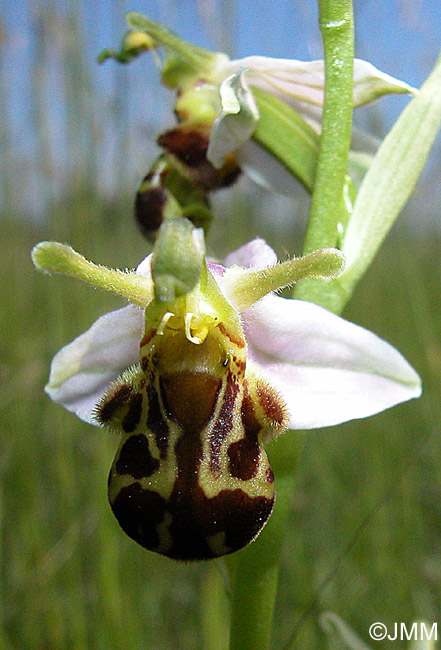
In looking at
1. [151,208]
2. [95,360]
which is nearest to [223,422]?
[95,360]

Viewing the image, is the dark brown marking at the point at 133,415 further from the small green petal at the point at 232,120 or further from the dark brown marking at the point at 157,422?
the small green petal at the point at 232,120

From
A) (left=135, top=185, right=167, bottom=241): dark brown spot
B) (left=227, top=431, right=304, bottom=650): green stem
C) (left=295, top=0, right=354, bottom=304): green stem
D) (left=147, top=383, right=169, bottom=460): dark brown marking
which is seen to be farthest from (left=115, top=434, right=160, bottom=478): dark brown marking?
(left=135, top=185, right=167, bottom=241): dark brown spot

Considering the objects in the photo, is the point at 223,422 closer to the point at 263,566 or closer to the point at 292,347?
the point at 292,347

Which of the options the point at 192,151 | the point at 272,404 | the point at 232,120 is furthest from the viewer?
the point at 192,151

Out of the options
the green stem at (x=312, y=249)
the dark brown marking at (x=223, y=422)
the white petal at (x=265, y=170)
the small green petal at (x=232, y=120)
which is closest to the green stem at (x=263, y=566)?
the green stem at (x=312, y=249)

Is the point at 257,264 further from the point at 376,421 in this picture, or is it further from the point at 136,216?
the point at 376,421

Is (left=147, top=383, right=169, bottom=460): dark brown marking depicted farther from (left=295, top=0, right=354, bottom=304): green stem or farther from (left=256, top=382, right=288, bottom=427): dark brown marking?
(left=295, top=0, right=354, bottom=304): green stem
